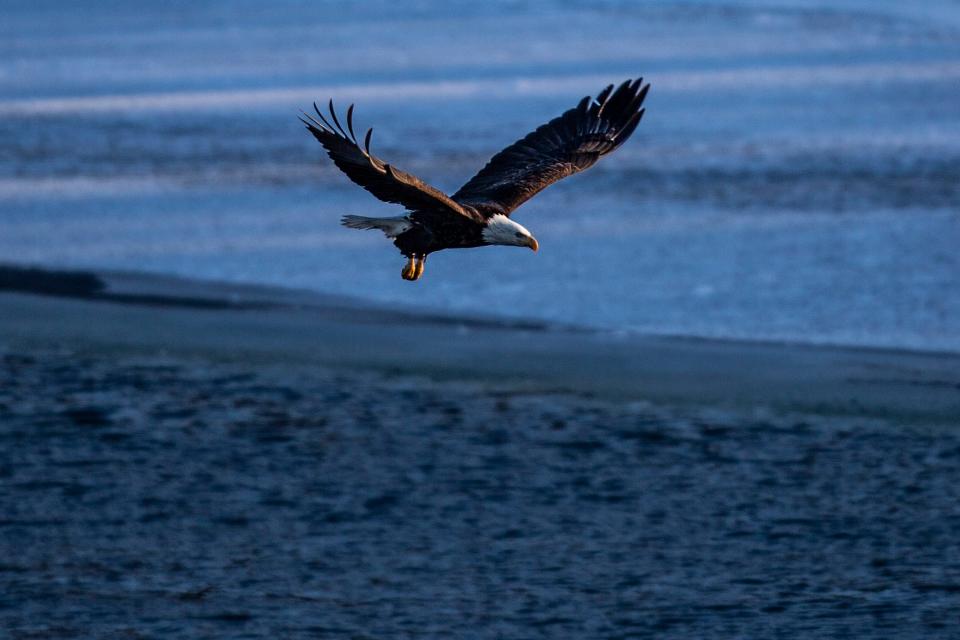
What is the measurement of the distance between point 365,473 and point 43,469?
125 cm

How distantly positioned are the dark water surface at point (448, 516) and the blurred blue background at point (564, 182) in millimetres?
1455

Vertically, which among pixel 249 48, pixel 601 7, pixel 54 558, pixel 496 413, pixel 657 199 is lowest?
pixel 54 558

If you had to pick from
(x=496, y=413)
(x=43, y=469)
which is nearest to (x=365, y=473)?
(x=496, y=413)

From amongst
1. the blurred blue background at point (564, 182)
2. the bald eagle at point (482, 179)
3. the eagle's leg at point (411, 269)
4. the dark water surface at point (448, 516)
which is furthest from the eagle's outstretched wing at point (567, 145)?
the blurred blue background at point (564, 182)

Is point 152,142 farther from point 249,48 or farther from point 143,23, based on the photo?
point 143,23

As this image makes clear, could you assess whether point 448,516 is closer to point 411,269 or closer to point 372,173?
point 411,269

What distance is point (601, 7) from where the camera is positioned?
1816cm

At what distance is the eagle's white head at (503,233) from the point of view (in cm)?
448

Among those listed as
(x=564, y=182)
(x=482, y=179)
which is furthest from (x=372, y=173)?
(x=564, y=182)

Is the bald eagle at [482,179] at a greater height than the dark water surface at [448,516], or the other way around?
the bald eagle at [482,179]

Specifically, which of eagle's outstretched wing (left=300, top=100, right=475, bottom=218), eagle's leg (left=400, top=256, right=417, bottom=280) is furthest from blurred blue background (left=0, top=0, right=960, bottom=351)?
eagle's outstretched wing (left=300, top=100, right=475, bottom=218)

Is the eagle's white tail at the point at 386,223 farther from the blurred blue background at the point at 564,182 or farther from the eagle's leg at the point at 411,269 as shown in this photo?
the blurred blue background at the point at 564,182

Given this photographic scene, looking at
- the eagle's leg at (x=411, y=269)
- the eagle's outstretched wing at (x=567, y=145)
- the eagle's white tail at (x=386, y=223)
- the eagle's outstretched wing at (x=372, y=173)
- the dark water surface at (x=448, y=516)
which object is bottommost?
the dark water surface at (x=448, y=516)

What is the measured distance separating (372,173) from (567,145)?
64.3 inches
